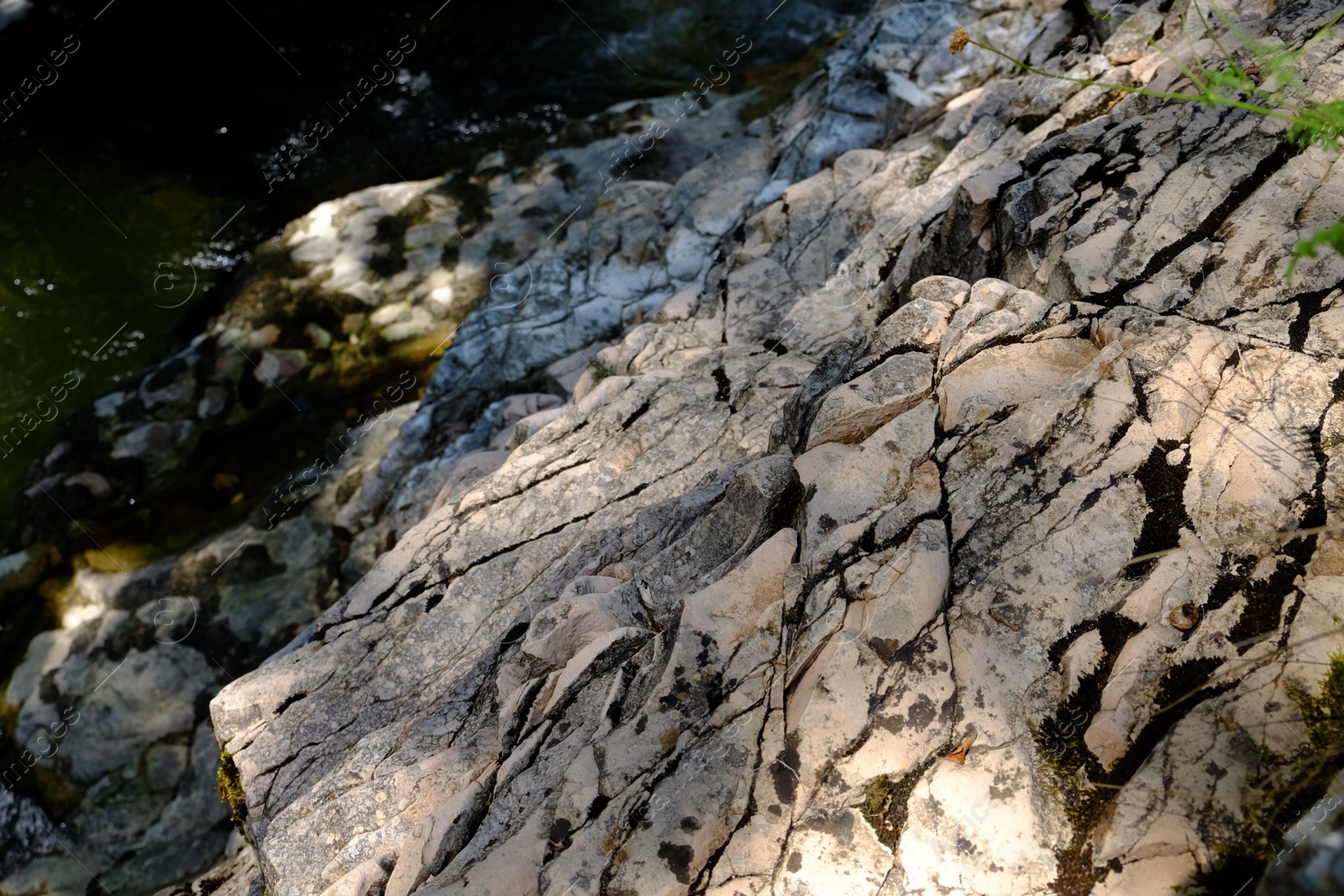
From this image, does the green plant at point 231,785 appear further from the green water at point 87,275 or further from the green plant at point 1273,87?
the green water at point 87,275

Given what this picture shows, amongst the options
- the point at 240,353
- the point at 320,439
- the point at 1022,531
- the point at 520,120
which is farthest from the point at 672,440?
the point at 520,120

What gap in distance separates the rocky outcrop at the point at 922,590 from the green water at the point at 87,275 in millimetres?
4574

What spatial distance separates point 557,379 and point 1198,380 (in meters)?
3.62

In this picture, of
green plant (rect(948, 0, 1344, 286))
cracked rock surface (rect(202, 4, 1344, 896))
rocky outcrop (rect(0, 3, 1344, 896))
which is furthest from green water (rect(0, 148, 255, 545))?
green plant (rect(948, 0, 1344, 286))

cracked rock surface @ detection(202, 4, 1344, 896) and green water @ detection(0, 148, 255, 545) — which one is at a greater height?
green water @ detection(0, 148, 255, 545)

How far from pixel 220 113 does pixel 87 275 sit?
2.03m

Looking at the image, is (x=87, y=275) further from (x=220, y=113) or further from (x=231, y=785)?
(x=231, y=785)

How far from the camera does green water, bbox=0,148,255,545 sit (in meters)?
6.84

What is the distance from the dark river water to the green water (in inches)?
0.7

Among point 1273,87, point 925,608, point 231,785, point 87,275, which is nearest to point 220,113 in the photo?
point 87,275

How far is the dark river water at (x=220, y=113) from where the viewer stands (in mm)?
7277

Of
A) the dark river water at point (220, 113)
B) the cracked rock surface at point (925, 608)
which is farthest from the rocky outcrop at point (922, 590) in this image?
the dark river water at point (220, 113)

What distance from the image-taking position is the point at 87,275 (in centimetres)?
745

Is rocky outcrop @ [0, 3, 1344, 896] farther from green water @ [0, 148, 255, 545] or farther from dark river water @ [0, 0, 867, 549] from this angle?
dark river water @ [0, 0, 867, 549]
